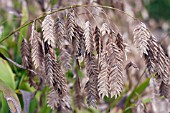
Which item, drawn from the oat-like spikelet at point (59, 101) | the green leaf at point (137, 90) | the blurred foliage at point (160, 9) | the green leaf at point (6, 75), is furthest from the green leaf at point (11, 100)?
the blurred foliage at point (160, 9)

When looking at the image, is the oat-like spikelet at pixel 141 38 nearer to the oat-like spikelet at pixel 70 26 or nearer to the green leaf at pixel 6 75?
the oat-like spikelet at pixel 70 26

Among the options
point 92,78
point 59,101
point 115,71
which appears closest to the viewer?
point 115,71

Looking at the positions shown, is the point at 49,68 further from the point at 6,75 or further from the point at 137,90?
the point at 137,90

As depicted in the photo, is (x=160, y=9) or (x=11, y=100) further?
(x=160, y=9)

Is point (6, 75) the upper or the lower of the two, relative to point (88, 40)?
upper

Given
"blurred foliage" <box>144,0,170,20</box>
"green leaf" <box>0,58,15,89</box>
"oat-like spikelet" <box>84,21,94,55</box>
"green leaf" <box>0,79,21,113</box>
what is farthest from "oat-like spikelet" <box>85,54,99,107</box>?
"blurred foliage" <box>144,0,170,20</box>

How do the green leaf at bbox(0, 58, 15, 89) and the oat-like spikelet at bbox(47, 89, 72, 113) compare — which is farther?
the green leaf at bbox(0, 58, 15, 89)

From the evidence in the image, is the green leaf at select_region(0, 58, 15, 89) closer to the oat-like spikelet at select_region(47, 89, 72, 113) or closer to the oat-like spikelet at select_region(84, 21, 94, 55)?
the oat-like spikelet at select_region(47, 89, 72, 113)

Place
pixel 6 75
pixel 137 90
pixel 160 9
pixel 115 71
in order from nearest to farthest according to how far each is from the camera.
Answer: pixel 115 71
pixel 6 75
pixel 137 90
pixel 160 9

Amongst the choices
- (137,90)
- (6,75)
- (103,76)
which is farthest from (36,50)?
(137,90)

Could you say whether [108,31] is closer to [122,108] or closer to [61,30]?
[61,30]

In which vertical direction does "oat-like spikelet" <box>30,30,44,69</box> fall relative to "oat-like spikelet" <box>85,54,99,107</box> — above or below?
above

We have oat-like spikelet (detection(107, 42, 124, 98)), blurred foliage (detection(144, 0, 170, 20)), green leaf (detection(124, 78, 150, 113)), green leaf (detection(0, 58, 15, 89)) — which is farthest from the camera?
blurred foliage (detection(144, 0, 170, 20))
